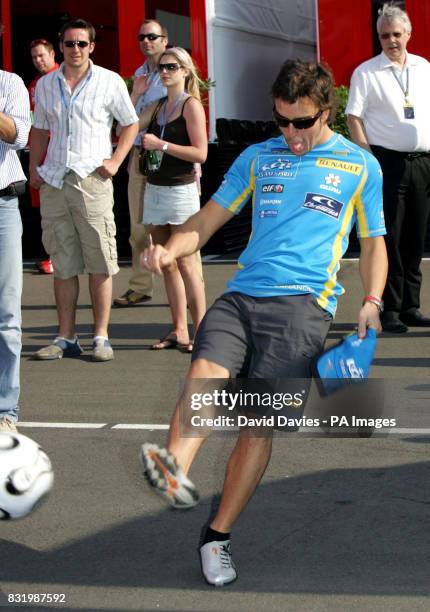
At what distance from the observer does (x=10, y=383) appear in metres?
6.03

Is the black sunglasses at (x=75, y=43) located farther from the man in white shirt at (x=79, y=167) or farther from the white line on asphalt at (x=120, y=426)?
the white line on asphalt at (x=120, y=426)

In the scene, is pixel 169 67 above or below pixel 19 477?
above

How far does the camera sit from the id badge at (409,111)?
882 centimetres

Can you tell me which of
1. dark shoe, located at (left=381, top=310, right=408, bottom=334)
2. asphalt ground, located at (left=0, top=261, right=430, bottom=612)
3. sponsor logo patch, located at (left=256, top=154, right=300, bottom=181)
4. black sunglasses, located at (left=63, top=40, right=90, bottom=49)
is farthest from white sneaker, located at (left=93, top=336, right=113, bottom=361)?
sponsor logo patch, located at (left=256, top=154, right=300, bottom=181)

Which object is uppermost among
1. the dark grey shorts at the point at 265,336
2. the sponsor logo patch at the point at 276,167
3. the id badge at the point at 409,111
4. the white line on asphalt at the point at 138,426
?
the id badge at the point at 409,111

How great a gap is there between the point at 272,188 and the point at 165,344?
4398mm

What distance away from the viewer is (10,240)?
19.6ft

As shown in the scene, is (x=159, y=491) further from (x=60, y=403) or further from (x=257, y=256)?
(x=60, y=403)

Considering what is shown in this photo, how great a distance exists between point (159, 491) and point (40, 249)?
11181 mm

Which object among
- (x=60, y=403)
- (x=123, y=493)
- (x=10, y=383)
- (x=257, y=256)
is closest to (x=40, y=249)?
(x=60, y=403)

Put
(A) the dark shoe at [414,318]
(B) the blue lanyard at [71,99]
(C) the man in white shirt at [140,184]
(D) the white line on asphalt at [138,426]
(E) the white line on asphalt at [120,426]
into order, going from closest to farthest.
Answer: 1. (E) the white line on asphalt at [120,426]
2. (D) the white line on asphalt at [138,426]
3. (B) the blue lanyard at [71,99]
4. (A) the dark shoe at [414,318]
5. (C) the man in white shirt at [140,184]

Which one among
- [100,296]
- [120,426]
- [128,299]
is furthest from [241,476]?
[128,299]

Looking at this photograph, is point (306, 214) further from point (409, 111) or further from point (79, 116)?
point (409, 111)

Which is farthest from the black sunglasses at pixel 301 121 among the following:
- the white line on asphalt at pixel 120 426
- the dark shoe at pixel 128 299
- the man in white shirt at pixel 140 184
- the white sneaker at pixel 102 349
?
the dark shoe at pixel 128 299
